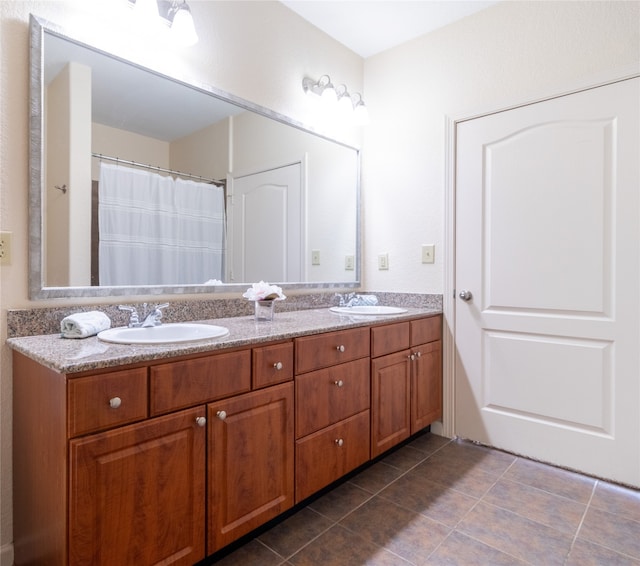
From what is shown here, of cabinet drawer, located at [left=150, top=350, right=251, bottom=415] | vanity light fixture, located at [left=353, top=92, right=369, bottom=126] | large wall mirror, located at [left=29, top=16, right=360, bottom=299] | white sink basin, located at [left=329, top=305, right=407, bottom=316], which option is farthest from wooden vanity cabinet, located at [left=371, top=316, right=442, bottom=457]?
vanity light fixture, located at [left=353, top=92, right=369, bottom=126]

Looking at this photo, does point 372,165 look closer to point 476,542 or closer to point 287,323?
point 287,323

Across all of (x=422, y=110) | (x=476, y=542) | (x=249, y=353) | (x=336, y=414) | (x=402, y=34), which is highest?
(x=402, y=34)

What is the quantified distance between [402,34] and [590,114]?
47.1 inches

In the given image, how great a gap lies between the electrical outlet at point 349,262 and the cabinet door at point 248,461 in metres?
1.28

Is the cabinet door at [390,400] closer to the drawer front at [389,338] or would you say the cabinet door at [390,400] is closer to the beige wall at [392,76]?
the drawer front at [389,338]

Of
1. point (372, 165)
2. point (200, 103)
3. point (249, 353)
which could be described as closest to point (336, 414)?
point (249, 353)

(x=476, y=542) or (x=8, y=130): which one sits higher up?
(x=8, y=130)

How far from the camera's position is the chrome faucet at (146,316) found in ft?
4.84

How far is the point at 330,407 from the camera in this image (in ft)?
5.42

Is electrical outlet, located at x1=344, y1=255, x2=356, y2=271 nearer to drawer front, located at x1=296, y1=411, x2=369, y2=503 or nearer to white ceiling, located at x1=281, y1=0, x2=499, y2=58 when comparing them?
drawer front, located at x1=296, y1=411, x2=369, y2=503

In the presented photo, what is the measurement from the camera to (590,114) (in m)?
1.88

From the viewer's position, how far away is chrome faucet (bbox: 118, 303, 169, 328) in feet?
4.84

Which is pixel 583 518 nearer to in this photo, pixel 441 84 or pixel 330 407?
pixel 330 407

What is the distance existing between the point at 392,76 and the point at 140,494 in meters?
2.62
